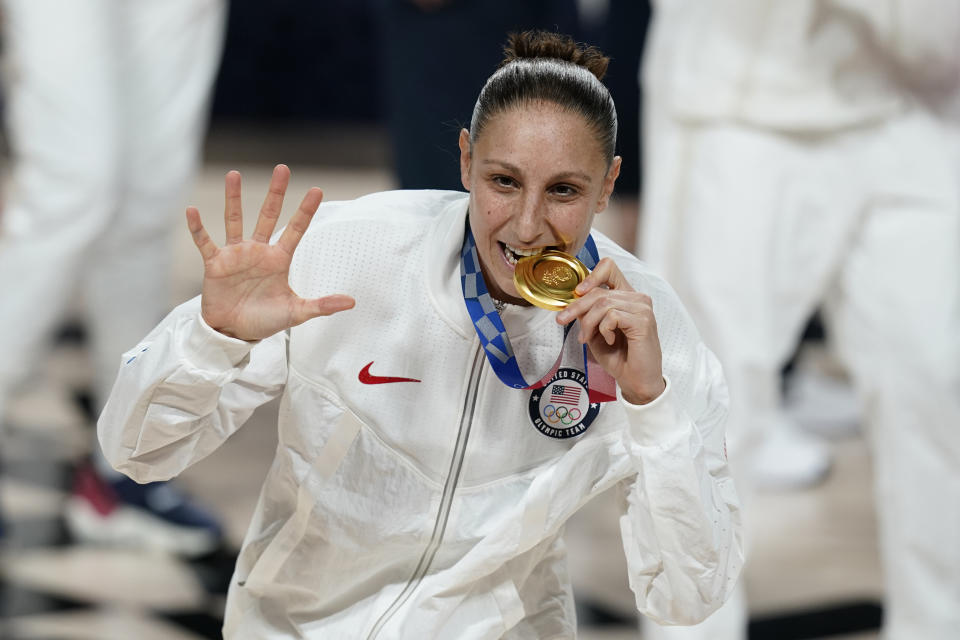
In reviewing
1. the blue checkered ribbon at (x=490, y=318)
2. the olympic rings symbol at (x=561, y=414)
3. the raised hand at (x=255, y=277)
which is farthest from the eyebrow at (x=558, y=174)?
the olympic rings symbol at (x=561, y=414)

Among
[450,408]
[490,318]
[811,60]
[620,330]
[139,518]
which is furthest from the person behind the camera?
[139,518]

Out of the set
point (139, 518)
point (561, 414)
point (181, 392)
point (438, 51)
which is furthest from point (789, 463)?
point (181, 392)

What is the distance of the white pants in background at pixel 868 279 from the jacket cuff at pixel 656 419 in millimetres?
1254

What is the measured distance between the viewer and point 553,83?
163cm

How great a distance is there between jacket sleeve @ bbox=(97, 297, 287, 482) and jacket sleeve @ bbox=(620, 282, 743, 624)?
0.44m

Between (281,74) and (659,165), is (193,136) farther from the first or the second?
(281,74)

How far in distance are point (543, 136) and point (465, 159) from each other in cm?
16

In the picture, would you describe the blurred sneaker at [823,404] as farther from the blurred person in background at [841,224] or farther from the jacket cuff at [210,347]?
the jacket cuff at [210,347]

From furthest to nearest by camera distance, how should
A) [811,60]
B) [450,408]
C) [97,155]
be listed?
[97,155], [811,60], [450,408]

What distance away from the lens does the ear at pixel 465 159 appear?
1753mm

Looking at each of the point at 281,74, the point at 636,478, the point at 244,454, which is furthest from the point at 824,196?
the point at 281,74

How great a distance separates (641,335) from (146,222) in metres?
2.05

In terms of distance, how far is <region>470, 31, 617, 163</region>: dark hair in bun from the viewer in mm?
1633

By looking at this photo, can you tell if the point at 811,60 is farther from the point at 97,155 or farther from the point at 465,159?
the point at 97,155
